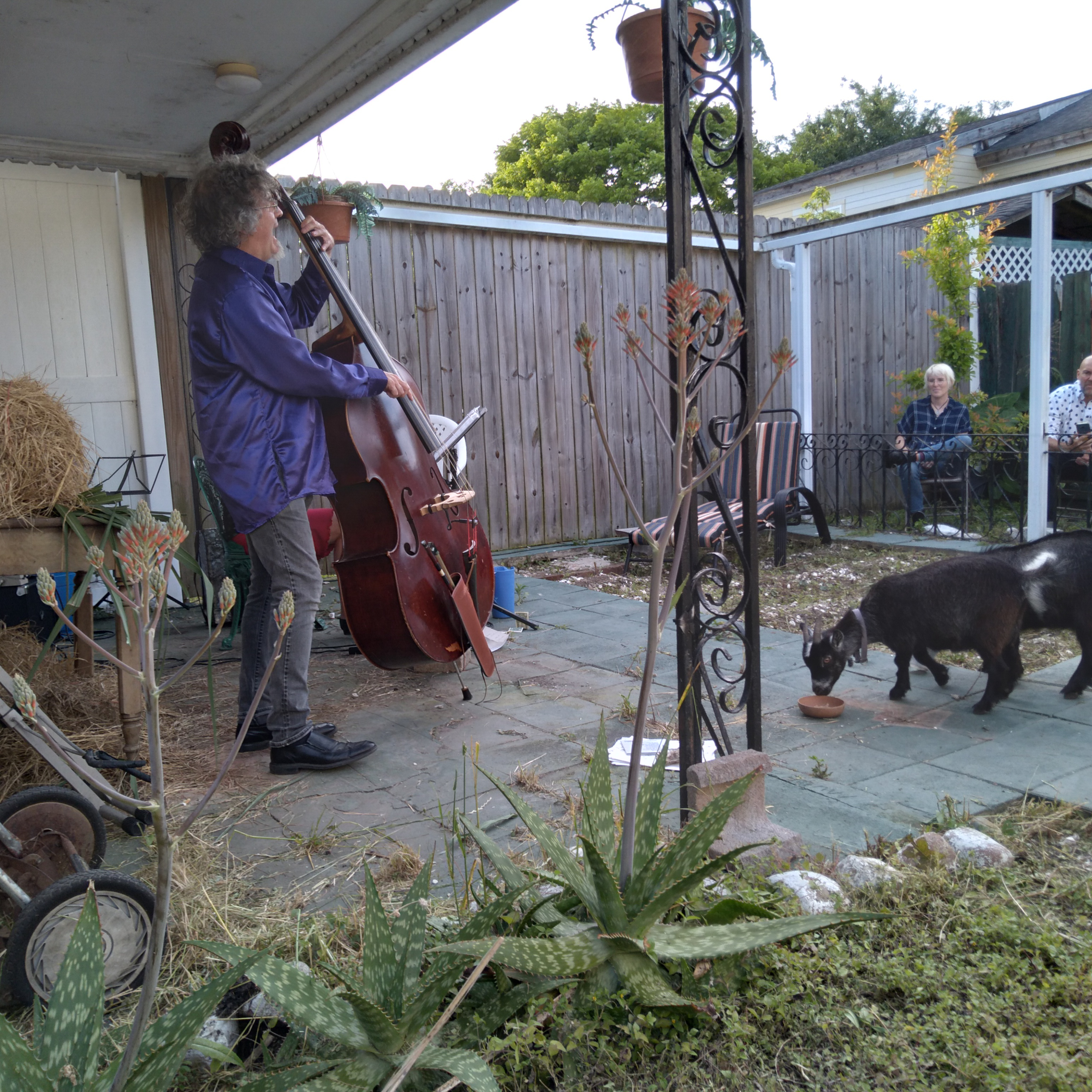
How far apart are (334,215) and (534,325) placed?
2106mm

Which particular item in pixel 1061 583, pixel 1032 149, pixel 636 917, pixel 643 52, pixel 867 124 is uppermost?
pixel 867 124

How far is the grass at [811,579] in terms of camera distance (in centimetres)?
377

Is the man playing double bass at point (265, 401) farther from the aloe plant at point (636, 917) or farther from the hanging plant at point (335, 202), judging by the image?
the hanging plant at point (335, 202)

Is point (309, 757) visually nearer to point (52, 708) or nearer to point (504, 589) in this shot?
point (52, 708)

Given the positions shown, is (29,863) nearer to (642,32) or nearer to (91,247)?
(91,247)

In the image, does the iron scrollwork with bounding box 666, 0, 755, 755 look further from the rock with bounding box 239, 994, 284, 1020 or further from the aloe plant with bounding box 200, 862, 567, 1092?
the rock with bounding box 239, 994, 284, 1020

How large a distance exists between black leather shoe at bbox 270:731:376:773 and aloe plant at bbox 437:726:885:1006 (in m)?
1.21

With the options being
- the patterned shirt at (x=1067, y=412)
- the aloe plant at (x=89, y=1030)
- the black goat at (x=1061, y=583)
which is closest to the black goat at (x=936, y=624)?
the black goat at (x=1061, y=583)

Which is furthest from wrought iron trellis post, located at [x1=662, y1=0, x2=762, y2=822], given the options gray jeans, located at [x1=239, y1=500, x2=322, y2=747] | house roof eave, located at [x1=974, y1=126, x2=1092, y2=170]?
house roof eave, located at [x1=974, y1=126, x2=1092, y2=170]

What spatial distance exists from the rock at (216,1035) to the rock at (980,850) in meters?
1.44

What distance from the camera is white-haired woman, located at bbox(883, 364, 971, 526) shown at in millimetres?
6645

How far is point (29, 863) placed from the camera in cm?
169

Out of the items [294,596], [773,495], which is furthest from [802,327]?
[294,596]

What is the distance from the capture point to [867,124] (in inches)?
1211
